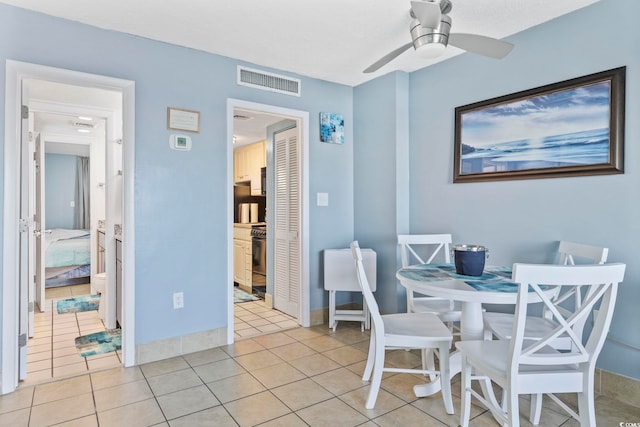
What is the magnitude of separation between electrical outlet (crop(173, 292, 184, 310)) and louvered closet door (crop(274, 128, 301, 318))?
1.17 m

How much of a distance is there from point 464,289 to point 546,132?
1455 mm

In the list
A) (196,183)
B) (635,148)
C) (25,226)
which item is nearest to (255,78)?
(196,183)

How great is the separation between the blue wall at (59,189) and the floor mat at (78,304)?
349cm

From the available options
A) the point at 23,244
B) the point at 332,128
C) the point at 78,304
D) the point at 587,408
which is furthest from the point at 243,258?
the point at 587,408

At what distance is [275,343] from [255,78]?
2.34 m

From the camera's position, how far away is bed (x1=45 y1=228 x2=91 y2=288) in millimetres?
5426

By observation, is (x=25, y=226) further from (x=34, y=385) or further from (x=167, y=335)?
(x=167, y=335)

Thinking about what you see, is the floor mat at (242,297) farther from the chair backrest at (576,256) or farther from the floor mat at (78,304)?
the chair backrest at (576,256)

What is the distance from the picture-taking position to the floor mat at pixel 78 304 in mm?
4199

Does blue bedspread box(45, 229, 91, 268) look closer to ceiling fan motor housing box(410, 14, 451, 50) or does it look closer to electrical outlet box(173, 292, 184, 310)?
electrical outlet box(173, 292, 184, 310)

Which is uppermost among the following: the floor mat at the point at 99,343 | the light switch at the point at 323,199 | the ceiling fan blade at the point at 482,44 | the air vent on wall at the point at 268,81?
the air vent on wall at the point at 268,81

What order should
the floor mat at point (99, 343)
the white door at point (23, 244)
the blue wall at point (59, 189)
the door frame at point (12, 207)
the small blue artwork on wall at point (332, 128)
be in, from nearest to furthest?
the door frame at point (12, 207) < the white door at point (23, 244) < the floor mat at point (99, 343) < the small blue artwork on wall at point (332, 128) < the blue wall at point (59, 189)

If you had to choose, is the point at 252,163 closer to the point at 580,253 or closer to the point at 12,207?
the point at 12,207

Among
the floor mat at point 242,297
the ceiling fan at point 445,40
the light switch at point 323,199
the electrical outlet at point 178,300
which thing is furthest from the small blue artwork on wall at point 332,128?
the floor mat at point 242,297
